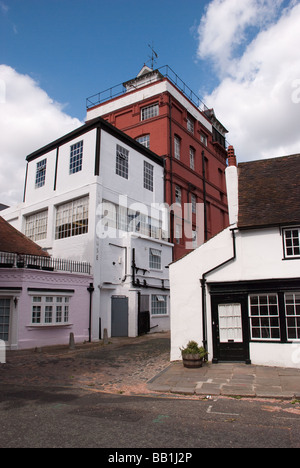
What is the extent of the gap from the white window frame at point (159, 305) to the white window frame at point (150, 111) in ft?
53.7

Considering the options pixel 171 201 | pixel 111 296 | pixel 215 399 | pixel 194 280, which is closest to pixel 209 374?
pixel 215 399

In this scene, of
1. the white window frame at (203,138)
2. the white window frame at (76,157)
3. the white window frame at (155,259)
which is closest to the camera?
the white window frame at (76,157)

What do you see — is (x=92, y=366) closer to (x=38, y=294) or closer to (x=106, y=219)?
(x=38, y=294)

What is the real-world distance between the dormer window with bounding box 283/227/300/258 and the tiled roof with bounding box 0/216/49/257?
13905 millimetres

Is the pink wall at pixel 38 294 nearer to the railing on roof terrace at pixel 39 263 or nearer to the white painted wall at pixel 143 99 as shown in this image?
the railing on roof terrace at pixel 39 263

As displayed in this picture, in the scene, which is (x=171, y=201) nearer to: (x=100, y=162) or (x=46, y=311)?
(x=100, y=162)

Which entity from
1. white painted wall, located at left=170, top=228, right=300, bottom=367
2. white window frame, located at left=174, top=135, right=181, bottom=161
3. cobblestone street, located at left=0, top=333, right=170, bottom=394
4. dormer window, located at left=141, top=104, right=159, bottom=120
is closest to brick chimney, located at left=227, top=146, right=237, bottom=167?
white painted wall, located at left=170, top=228, right=300, bottom=367

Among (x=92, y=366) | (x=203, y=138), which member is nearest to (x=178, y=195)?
(x=203, y=138)

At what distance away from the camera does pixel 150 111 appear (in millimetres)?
31219

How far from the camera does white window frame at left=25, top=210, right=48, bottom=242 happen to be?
24.8 m

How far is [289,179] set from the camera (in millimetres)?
13852

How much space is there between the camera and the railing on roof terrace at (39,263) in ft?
55.1

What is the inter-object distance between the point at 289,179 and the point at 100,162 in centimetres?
1191

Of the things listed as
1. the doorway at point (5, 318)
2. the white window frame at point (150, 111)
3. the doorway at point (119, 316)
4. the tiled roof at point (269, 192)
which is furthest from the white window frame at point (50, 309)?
the white window frame at point (150, 111)
